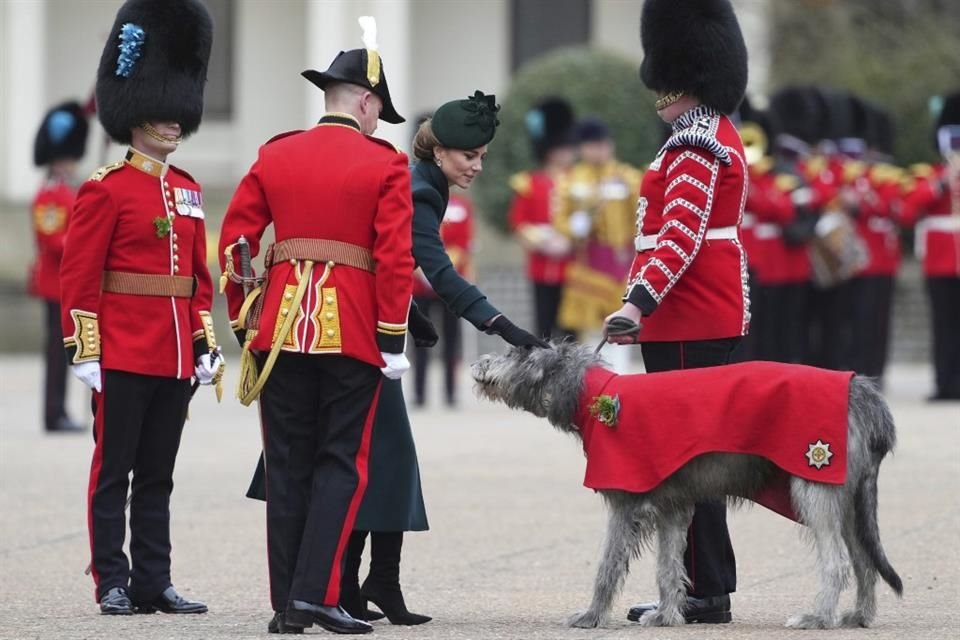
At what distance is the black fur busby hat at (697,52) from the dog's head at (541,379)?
954 mm

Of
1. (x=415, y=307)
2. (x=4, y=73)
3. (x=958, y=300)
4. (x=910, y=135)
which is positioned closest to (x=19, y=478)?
(x=415, y=307)

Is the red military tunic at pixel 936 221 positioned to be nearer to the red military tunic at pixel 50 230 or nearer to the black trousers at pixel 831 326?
the black trousers at pixel 831 326

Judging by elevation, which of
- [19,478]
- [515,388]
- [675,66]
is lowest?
[19,478]

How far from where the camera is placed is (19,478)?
35.4 feet

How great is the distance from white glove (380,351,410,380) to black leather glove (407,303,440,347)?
43cm

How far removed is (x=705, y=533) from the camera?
6652mm

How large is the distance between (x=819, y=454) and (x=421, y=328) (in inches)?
50.2

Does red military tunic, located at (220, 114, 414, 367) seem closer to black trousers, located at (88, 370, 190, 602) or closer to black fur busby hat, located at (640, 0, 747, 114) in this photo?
black trousers, located at (88, 370, 190, 602)

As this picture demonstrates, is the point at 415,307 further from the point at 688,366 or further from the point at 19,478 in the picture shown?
the point at 19,478

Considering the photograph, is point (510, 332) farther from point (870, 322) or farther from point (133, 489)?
point (870, 322)

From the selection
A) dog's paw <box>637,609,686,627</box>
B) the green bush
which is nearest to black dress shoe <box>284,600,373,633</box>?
dog's paw <box>637,609,686,627</box>

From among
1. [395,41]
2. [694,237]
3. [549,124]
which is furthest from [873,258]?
[694,237]

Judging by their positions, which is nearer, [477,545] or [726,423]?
[726,423]

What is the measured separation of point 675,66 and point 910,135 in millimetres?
14472
